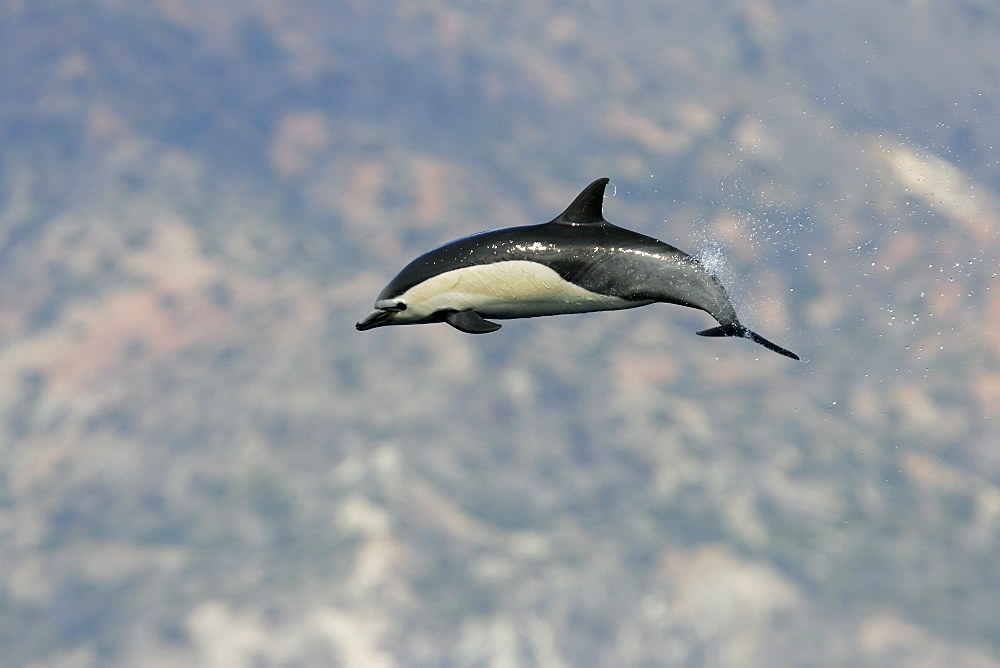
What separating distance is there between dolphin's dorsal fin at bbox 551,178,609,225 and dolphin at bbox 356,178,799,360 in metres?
0.01

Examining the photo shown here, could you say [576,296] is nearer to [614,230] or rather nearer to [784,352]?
[614,230]

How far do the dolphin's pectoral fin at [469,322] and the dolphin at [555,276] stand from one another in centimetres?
1

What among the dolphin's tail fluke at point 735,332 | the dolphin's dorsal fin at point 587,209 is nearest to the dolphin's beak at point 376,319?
the dolphin's dorsal fin at point 587,209

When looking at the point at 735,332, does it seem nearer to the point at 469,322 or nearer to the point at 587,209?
the point at 587,209

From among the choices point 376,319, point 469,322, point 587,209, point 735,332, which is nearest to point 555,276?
point 587,209

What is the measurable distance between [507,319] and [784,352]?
12.2 feet

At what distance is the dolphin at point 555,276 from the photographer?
1183cm

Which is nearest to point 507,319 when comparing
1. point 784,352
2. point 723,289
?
point 723,289

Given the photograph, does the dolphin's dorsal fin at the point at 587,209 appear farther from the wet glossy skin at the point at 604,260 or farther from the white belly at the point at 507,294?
the white belly at the point at 507,294

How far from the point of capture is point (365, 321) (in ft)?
42.6

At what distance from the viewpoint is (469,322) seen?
12656 mm

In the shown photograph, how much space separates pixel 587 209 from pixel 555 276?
1094 millimetres

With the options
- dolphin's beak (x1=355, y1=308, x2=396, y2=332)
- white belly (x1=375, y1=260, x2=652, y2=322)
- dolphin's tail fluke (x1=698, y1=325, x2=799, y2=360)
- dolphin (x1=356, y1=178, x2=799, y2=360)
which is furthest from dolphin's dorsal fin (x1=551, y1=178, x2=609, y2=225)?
dolphin's beak (x1=355, y1=308, x2=396, y2=332)

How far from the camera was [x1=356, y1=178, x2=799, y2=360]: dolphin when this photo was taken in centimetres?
1183
